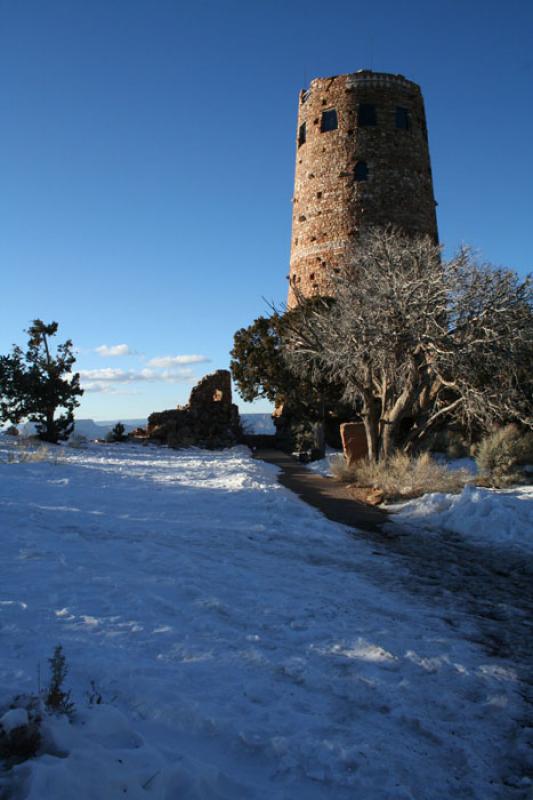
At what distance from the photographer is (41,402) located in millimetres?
24234

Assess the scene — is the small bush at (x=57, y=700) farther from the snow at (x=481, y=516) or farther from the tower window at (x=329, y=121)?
the tower window at (x=329, y=121)

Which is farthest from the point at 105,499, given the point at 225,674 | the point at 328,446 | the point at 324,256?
the point at 324,256

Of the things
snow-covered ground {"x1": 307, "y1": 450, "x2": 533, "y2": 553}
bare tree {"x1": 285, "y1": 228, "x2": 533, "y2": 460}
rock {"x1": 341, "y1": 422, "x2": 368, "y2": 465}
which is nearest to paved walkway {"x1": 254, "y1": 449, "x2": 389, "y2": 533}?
snow-covered ground {"x1": 307, "y1": 450, "x2": 533, "y2": 553}

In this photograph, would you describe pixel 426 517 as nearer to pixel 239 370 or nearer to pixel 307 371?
pixel 307 371

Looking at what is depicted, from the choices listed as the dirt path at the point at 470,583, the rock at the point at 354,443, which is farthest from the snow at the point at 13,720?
the rock at the point at 354,443

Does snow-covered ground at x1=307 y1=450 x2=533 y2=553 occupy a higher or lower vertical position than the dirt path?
higher

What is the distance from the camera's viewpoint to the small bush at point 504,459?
Result: 43.2 ft

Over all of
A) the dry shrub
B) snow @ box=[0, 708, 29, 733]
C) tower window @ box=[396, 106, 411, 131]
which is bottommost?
the dry shrub

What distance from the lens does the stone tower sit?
95.4ft

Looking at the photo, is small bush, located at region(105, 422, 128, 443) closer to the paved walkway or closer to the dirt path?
the paved walkway

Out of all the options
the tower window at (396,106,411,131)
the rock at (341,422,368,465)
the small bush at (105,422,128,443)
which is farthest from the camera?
the small bush at (105,422,128,443)

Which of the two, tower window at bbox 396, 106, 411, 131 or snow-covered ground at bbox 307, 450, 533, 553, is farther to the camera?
tower window at bbox 396, 106, 411, 131

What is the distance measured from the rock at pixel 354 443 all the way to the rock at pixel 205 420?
39.2ft

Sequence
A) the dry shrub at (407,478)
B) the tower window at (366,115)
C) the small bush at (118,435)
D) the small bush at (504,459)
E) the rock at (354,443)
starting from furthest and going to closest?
the small bush at (118,435)
the tower window at (366,115)
the rock at (354,443)
the small bush at (504,459)
the dry shrub at (407,478)
